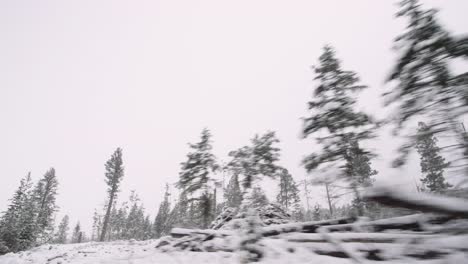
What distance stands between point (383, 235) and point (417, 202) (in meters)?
2.61

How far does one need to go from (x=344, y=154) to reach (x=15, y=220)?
117ft

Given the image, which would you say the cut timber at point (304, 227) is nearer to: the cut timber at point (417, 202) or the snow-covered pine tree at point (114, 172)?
the cut timber at point (417, 202)

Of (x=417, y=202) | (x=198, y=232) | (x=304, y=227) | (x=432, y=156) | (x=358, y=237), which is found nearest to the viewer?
(x=417, y=202)

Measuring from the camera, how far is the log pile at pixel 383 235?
3.69ft

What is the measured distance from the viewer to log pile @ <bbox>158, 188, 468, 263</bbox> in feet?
3.69

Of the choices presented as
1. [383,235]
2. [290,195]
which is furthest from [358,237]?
[290,195]

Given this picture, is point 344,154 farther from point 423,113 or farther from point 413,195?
point 413,195

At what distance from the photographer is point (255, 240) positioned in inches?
170

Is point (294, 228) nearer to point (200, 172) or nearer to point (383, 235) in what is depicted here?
point (383, 235)

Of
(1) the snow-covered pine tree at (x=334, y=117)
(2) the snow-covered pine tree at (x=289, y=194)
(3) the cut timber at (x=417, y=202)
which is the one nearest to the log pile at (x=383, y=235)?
(3) the cut timber at (x=417, y=202)

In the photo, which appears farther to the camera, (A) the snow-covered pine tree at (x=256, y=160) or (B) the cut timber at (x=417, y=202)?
(A) the snow-covered pine tree at (x=256, y=160)

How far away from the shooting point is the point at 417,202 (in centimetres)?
111

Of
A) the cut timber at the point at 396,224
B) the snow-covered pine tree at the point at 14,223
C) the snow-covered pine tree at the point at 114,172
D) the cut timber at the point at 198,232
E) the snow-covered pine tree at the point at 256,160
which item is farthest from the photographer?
the snow-covered pine tree at the point at 114,172

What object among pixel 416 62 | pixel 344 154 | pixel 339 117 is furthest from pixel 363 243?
pixel 339 117
